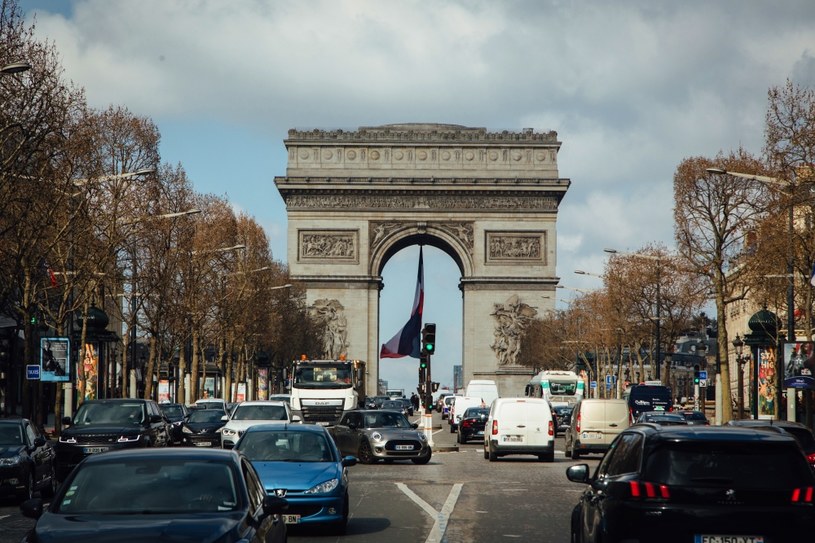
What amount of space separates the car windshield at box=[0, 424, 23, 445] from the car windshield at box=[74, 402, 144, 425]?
723 centimetres

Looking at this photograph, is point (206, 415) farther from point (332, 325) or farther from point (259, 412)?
point (332, 325)

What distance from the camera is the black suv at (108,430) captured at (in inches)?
1321

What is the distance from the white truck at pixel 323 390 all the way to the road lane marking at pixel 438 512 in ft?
116

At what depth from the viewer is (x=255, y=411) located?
140 ft

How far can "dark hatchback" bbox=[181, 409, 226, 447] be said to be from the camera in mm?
48281

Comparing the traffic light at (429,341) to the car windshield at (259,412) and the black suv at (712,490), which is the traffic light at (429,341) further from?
the black suv at (712,490)

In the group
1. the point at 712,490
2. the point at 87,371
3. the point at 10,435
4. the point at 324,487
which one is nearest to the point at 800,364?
the point at 87,371

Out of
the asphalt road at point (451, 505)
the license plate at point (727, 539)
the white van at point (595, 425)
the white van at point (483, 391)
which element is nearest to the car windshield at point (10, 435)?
the asphalt road at point (451, 505)

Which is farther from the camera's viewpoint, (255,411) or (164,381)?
(164,381)

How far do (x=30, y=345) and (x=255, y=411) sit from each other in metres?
8.91

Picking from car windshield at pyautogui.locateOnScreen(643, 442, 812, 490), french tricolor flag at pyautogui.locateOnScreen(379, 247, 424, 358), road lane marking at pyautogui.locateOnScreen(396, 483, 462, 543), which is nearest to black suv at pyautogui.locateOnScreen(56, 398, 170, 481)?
road lane marking at pyautogui.locateOnScreen(396, 483, 462, 543)

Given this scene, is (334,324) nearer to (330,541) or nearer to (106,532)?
(330,541)

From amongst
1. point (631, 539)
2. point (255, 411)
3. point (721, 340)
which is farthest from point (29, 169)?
point (631, 539)

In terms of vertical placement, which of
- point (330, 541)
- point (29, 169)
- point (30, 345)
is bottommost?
point (330, 541)
